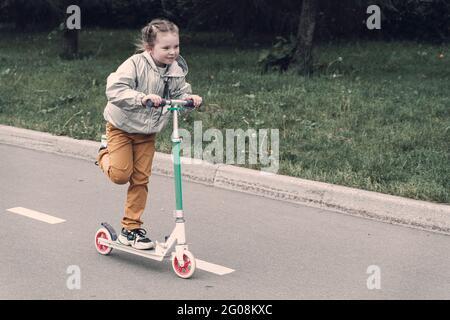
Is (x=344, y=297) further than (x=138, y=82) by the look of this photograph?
No

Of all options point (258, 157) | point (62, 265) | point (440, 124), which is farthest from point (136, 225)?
point (440, 124)

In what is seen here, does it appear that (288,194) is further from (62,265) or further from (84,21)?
(84,21)

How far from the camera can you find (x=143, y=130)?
519cm

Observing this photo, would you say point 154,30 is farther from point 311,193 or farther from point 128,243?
point 311,193

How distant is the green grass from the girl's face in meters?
2.42

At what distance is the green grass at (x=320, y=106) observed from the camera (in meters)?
7.38

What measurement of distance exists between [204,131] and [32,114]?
2614 mm

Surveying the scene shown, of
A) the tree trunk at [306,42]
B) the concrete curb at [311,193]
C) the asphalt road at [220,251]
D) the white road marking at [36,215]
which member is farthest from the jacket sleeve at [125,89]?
the tree trunk at [306,42]

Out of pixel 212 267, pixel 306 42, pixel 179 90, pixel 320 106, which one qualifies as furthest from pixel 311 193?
pixel 306 42

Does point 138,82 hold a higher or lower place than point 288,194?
higher

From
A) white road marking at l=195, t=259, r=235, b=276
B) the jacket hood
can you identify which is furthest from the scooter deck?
the jacket hood

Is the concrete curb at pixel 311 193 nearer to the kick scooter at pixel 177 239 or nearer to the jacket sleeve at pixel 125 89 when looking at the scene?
the kick scooter at pixel 177 239

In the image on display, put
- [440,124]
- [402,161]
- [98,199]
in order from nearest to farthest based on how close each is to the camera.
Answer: [98,199] < [402,161] < [440,124]

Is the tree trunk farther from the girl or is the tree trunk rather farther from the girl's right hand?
the girl's right hand
